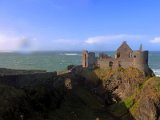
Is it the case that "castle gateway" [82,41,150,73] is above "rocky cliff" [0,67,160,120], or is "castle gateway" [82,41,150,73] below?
above

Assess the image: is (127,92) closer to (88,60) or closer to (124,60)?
(124,60)

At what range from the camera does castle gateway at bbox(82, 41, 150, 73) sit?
209ft

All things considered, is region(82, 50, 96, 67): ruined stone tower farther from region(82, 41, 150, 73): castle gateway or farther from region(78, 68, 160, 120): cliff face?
region(78, 68, 160, 120): cliff face

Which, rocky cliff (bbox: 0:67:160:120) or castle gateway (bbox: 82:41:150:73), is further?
castle gateway (bbox: 82:41:150:73)

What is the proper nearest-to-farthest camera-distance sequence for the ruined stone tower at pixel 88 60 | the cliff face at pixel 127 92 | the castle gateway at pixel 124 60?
the cliff face at pixel 127 92 < the castle gateway at pixel 124 60 < the ruined stone tower at pixel 88 60

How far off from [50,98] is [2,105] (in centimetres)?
966

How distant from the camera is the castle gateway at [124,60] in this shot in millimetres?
63781

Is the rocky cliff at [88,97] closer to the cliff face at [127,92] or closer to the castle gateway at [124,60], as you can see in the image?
the cliff face at [127,92]

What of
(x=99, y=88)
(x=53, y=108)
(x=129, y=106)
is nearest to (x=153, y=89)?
(x=129, y=106)

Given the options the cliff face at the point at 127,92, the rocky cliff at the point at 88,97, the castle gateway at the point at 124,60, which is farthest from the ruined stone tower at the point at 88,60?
the cliff face at the point at 127,92

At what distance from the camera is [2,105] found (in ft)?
153

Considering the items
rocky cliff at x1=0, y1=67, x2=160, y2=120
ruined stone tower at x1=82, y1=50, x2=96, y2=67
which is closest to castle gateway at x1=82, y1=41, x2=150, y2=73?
ruined stone tower at x1=82, y1=50, x2=96, y2=67

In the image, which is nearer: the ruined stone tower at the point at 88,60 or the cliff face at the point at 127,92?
the cliff face at the point at 127,92

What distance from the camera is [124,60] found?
6569 centimetres
